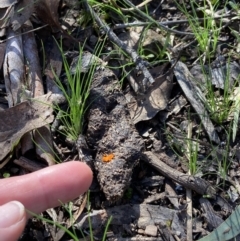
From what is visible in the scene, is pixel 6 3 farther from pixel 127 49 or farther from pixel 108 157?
pixel 108 157

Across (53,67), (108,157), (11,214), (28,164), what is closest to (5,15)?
(53,67)

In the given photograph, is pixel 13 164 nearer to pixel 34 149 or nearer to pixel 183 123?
pixel 34 149

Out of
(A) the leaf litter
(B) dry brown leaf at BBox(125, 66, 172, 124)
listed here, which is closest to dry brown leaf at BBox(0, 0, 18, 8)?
(A) the leaf litter

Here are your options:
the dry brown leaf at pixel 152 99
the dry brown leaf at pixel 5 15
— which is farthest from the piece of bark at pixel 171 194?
the dry brown leaf at pixel 5 15

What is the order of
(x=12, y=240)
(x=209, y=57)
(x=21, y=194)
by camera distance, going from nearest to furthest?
(x=12, y=240), (x=21, y=194), (x=209, y=57)

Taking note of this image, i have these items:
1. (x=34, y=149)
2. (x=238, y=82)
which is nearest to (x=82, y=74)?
(x=34, y=149)

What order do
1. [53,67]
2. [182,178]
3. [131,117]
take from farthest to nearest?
1. [53,67]
2. [131,117]
3. [182,178]

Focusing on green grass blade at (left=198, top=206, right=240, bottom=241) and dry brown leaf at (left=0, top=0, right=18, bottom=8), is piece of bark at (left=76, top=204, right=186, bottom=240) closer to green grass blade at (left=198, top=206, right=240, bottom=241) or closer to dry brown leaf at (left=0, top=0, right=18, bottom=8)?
green grass blade at (left=198, top=206, right=240, bottom=241)
